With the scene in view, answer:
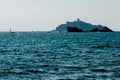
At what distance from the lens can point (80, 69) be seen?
3975 cm

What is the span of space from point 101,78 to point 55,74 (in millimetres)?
4798

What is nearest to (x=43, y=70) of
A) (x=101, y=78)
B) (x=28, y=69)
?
(x=28, y=69)

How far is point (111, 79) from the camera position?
32188mm

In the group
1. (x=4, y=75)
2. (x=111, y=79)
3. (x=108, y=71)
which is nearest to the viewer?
(x=111, y=79)

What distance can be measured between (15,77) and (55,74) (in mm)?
4040

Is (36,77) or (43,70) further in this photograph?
(43,70)

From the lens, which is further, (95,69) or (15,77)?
(95,69)

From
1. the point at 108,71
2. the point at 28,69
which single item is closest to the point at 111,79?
the point at 108,71

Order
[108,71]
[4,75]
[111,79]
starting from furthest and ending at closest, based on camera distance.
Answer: [108,71] < [4,75] < [111,79]

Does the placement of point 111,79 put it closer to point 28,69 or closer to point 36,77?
point 36,77

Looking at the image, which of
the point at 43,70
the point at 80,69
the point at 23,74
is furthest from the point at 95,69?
the point at 23,74

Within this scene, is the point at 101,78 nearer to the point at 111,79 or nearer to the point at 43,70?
the point at 111,79

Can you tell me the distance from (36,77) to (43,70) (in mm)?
5269

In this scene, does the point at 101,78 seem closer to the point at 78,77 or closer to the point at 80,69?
the point at 78,77
